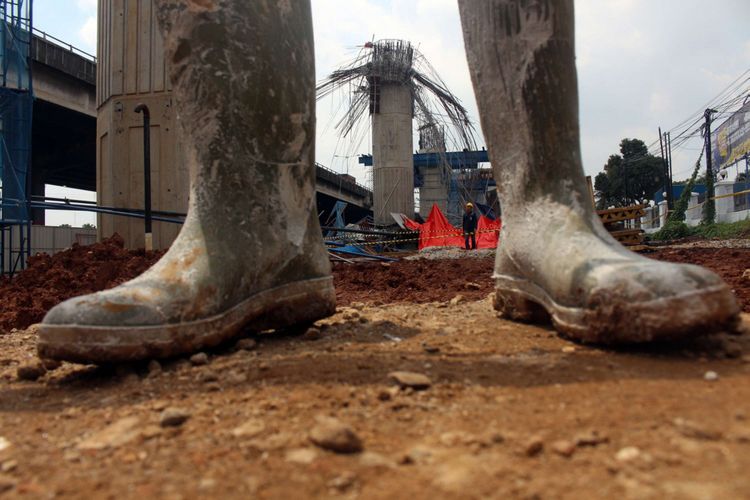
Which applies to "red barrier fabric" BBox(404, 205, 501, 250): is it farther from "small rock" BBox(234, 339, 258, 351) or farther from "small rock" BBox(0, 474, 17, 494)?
"small rock" BBox(0, 474, 17, 494)

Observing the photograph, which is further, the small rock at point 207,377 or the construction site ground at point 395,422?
the small rock at point 207,377

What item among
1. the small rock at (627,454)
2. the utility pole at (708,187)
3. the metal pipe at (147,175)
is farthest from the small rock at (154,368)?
the utility pole at (708,187)

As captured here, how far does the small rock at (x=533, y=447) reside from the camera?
2.27 ft

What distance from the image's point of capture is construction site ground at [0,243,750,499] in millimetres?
635

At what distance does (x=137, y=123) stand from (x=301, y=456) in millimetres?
5399

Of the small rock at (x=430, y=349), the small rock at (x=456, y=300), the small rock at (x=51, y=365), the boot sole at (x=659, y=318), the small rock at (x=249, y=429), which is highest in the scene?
the boot sole at (x=659, y=318)

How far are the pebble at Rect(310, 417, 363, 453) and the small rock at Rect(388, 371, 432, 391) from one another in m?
0.24

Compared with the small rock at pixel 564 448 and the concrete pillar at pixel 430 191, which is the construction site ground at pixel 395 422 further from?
the concrete pillar at pixel 430 191

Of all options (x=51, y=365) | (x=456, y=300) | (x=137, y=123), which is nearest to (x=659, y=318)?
(x=456, y=300)

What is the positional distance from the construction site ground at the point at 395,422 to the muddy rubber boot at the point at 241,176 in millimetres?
142

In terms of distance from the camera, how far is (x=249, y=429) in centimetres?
82

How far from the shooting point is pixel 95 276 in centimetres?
361

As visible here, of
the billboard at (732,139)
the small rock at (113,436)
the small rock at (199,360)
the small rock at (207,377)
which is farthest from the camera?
the billboard at (732,139)

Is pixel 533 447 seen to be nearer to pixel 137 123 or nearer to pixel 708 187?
pixel 137 123
